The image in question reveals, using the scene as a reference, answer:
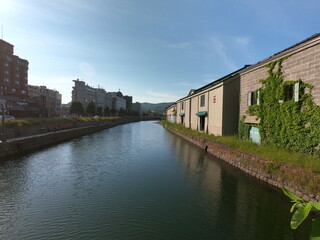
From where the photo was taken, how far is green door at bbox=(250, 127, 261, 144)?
1933 cm

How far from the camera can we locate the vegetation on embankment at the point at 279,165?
973 cm

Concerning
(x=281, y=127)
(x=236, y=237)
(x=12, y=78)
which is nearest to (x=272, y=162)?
(x=281, y=127)

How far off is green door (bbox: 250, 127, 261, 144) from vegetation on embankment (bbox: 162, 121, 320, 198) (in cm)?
166

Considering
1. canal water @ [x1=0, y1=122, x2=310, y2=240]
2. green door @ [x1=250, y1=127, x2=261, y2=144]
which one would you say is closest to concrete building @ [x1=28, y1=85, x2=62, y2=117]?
canal water @ [x1=0, y1=122, x2=310, y2=240]

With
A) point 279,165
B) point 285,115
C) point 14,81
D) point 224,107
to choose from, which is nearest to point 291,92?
point 285,115

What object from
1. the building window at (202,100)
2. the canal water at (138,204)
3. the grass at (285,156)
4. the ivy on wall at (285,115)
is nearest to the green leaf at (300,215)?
the canal water at (138,204)

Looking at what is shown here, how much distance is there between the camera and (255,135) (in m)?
19.9

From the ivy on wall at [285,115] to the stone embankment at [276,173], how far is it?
279 cm

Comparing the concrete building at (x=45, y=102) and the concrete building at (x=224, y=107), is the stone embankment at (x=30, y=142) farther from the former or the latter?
the concrete building at (x=45, y=102)

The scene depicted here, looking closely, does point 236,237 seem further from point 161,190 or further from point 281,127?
point 281,127

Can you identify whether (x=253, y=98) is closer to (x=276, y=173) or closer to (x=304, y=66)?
(x=304, y=66)

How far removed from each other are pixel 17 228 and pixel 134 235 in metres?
4.76

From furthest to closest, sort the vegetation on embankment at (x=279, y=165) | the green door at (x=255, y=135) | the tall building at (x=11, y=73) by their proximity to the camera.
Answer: the tall building at (x=11, y=73) < the green door at (x=255, y=135) < the vegetation on embankment at (x=279, y=165)

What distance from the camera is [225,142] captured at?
21.4m
